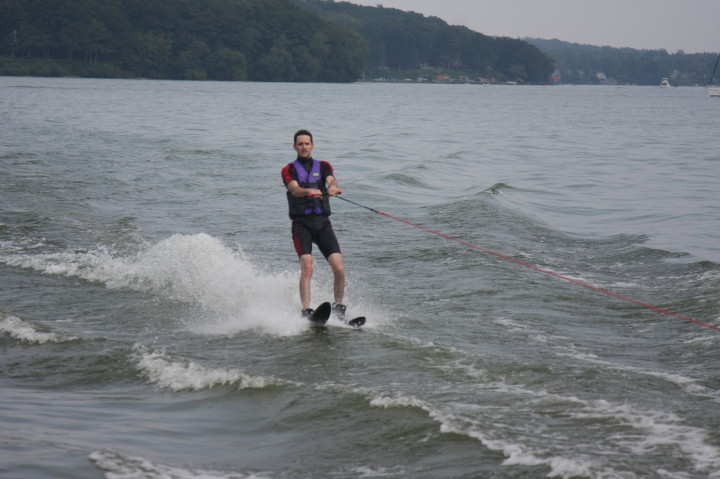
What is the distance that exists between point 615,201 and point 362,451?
48.2 ft

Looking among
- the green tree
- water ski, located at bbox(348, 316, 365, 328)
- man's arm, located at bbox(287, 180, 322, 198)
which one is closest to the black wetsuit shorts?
man's arm, located at bbox(287, 180, 322, 198)

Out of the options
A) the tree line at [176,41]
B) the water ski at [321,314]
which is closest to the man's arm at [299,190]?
the water ski at [321,314]

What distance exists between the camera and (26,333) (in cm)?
805

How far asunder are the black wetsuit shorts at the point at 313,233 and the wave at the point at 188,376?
1923 mm

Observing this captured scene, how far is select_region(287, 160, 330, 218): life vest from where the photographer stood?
8594 mm

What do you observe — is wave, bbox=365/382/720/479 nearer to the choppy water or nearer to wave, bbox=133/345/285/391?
the choppy water

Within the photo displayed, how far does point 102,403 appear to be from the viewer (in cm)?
640

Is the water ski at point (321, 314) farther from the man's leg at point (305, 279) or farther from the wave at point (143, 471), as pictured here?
the wave at point (143, 471)

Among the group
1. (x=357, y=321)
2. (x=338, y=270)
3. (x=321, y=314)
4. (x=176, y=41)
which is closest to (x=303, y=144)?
(x=338, y=270)

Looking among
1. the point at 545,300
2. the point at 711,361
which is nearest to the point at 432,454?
the point at 711,361

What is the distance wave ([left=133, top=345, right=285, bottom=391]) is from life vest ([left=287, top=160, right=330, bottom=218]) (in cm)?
213

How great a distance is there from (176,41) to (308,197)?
143906mm

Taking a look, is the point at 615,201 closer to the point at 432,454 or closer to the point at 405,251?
the point at 405,251

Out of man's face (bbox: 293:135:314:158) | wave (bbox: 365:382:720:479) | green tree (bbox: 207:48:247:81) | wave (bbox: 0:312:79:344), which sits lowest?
wave (bbox: 0:312:79:344)
